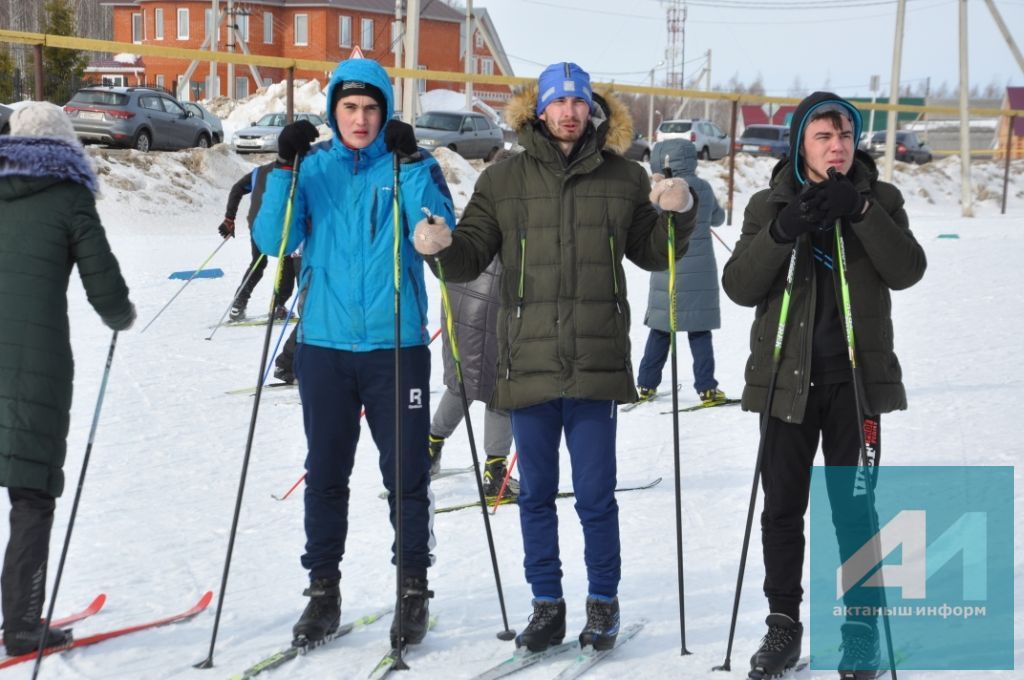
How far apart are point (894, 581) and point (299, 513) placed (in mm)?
2391

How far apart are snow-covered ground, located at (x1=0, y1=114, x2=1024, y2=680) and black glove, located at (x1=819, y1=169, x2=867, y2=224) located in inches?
50.9

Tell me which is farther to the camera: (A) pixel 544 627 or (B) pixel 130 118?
(B) pixel 130 118

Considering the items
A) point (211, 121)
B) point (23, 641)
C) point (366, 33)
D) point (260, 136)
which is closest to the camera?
point (23, 641)

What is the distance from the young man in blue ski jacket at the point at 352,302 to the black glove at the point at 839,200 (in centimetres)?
112

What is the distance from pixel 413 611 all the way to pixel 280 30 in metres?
48.5

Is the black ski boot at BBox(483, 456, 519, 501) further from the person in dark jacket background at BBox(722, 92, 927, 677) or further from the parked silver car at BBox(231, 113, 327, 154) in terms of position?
the parked silver car at BBox(231, 113, 327, 154)

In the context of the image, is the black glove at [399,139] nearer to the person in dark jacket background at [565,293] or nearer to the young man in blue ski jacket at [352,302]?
the young man in blue ski jacket at [352,302]

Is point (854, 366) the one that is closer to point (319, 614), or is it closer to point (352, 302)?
point (352, 302)

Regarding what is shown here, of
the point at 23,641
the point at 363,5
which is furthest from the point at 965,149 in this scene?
the point at 363,5

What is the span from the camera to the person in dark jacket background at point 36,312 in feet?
10.4

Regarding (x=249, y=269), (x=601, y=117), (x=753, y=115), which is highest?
(x=753, y=115)

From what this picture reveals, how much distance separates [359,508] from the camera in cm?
495

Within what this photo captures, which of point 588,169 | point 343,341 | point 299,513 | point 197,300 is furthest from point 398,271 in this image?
point 197,300

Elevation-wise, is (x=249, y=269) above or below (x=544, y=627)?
above
